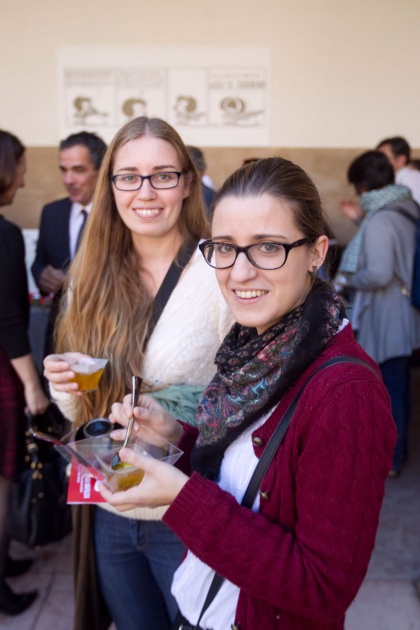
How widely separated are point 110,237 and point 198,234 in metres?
0.31

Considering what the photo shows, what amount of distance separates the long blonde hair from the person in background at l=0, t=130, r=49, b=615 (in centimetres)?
56

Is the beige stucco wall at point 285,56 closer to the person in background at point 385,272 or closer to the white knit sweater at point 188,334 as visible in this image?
the person in background at point 385,272

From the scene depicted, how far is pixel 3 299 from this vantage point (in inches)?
98.0

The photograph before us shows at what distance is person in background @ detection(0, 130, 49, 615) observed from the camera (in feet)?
8.27

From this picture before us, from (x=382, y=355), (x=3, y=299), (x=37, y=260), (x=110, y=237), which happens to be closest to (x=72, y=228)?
(x=37, y=260)

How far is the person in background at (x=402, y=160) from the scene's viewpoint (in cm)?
479

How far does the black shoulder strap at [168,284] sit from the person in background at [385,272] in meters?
1.96

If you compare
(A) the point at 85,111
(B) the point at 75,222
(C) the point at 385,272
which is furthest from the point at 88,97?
(C) the point at 385,272

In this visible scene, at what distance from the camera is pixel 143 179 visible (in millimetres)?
1867

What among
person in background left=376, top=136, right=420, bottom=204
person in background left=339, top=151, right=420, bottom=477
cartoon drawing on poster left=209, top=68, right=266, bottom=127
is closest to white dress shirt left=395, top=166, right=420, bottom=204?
person in background left=376, top=136, right=420, bottom=204

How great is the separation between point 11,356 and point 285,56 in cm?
447

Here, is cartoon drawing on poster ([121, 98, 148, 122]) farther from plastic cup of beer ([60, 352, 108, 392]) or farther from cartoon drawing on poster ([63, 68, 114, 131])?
plastic cup of beer ([60, 352, 108, 392])

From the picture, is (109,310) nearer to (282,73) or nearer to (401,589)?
(401,589)

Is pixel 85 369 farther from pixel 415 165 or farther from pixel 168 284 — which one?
pixel 415 165
